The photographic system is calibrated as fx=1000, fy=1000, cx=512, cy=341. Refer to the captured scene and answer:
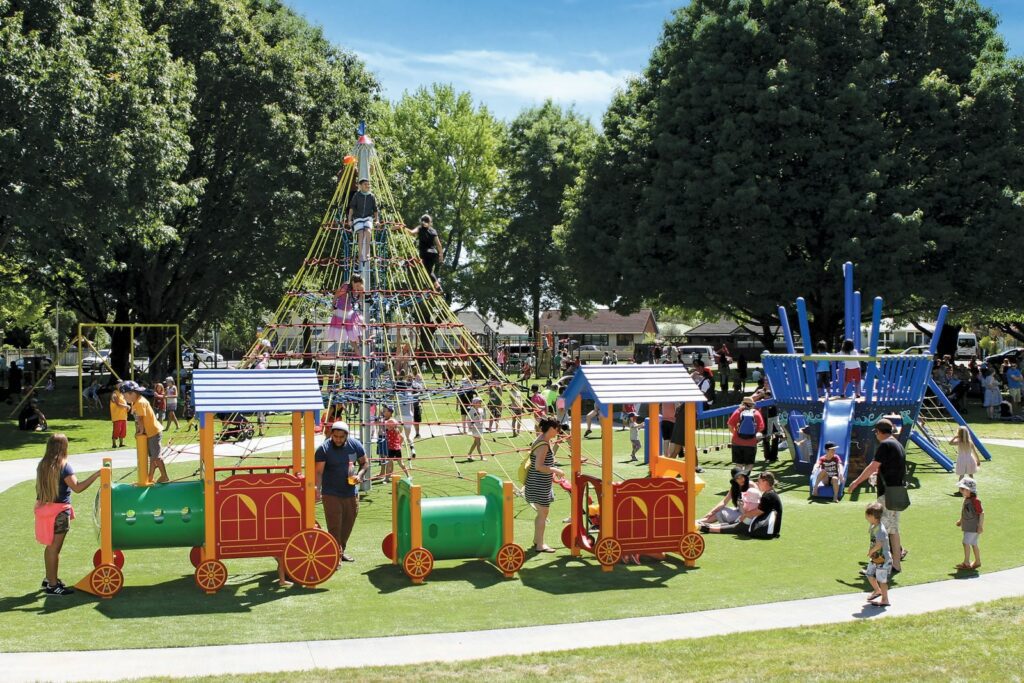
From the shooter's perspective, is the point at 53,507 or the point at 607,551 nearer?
the point at 53,507

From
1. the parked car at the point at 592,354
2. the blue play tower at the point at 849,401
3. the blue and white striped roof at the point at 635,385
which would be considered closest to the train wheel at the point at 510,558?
the blue and white striped roof at the point at 635,385

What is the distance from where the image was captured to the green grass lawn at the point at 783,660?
7.98m

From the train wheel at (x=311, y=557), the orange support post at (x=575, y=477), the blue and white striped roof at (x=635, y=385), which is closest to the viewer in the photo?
the train wheel at (x=311, y=557)

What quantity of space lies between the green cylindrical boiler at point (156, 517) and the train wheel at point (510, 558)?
3372 millimetres

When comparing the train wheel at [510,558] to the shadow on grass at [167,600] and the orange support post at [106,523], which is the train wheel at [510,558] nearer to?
the shadow on grass at [167,600]

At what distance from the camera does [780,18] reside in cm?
3366

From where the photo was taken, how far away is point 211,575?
10914 millimetres

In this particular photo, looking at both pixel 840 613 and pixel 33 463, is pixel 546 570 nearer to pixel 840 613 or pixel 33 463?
pixel 840 613

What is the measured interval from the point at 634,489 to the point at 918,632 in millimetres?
3835

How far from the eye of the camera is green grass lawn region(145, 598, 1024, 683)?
26.2 ft

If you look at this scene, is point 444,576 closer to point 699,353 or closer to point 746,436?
point 746,436

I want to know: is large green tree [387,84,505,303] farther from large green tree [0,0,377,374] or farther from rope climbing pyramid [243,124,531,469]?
rope climbing pyramid [243,124,531,469]

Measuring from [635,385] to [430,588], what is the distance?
3504 mm

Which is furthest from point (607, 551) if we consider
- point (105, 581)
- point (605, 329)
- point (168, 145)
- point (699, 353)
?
point (605, 329)
